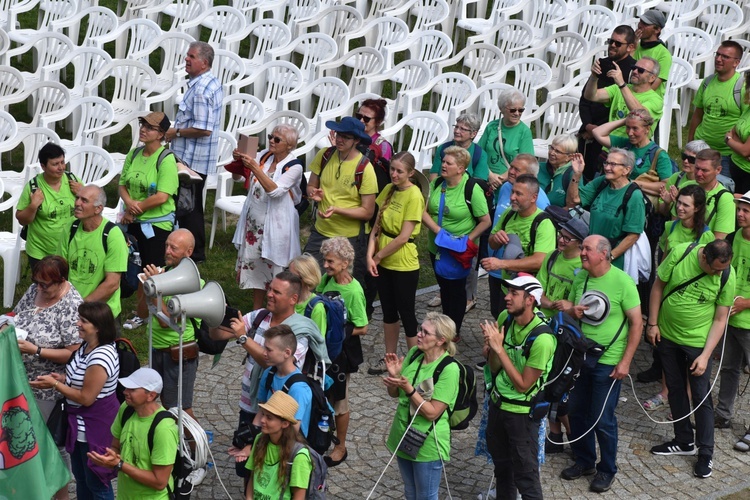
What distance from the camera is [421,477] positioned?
842 cm

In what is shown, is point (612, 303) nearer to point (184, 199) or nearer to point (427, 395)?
point (427, 395)

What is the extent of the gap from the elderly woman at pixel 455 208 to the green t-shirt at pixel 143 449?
3512 millimetres

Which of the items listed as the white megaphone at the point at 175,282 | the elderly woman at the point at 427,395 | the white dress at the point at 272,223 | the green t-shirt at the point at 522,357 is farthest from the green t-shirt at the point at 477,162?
the white megaphone at the point at 175,282

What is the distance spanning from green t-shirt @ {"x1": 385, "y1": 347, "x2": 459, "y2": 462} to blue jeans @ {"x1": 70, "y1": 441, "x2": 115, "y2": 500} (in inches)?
69.9

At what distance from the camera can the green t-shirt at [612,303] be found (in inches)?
356

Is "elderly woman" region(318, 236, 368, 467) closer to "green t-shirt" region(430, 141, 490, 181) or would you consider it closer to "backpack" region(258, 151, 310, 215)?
"backpack" region(258, 151, 310, 215)

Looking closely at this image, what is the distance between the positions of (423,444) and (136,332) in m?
3.83

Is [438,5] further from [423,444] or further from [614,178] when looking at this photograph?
[423,444]

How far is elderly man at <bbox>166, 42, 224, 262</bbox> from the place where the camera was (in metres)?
11.5

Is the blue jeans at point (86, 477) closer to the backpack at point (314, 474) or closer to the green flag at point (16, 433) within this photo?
the green flag at point (16, 433)

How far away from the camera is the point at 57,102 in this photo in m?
14.3

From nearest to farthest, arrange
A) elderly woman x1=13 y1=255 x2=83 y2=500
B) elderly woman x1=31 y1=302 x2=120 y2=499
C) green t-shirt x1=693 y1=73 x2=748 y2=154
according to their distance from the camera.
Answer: elderly woman x1=31 y1=302 x2=120 y2=499 < elderly woman x1=13 y1=255 x2=83 y2=500 < green t-shirt x1=693 y1=73 x2=748 y2=154

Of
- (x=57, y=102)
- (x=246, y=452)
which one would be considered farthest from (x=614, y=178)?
(x=57, y=102)

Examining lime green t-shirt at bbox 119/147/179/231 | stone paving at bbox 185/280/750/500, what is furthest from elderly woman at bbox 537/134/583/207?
lime green t-shirt at bbox 119/147/179/231
